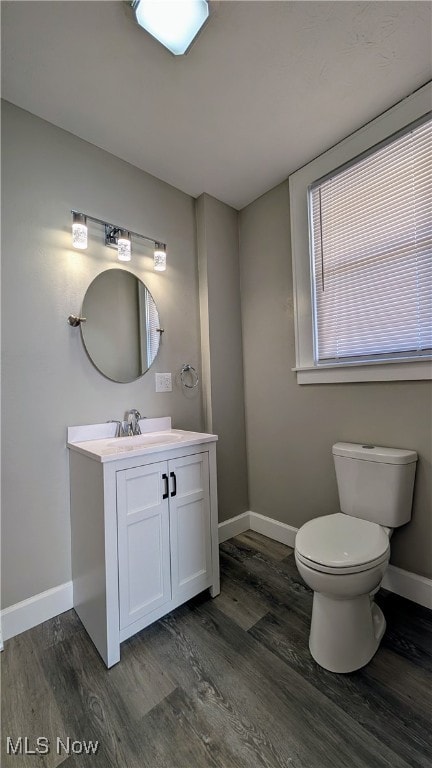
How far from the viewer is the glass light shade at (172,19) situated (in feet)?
3.56

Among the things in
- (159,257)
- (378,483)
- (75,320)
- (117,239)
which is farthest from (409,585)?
(117,239)

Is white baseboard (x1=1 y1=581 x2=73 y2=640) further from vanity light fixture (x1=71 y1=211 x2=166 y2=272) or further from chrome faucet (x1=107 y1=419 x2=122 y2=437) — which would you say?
vanity light fixture (x1=71 y1=211 x2=166 y2=272)

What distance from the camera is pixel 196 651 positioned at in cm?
126

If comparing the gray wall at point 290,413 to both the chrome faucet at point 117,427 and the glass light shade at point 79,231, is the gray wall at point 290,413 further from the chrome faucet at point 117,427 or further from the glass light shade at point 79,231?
the glass light shade at point 79,231

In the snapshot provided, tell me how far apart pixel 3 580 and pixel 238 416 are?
161 centimetres

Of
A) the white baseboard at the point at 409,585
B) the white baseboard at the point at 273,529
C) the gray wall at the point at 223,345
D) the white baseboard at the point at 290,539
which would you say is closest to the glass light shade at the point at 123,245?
the gray wall at the point at 223,345

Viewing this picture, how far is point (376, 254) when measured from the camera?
1619 millimetres

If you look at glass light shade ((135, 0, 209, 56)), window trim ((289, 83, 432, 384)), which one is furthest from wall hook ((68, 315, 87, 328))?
window trim ((289, 83, 432, 384))

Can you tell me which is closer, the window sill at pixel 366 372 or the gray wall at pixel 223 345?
the window sill at pixel 366 372

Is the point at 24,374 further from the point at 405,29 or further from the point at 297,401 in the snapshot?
the point at 405,29

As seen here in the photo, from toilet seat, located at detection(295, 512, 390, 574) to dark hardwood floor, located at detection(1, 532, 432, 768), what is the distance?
425 mm

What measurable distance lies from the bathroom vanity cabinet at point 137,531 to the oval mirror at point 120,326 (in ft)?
1.42

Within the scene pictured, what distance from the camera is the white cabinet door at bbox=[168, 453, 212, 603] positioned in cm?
143

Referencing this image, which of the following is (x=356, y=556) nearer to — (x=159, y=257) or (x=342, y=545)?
(x=342, y=545)
